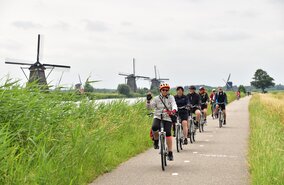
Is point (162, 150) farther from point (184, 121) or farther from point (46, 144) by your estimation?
point (184, 121)

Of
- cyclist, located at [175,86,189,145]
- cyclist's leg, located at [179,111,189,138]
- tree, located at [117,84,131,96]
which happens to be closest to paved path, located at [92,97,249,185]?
cyclist's leg, located at [179,111,189,138]

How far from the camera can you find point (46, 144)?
7578 millimetres

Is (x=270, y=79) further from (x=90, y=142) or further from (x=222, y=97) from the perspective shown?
(x=90, y=142)

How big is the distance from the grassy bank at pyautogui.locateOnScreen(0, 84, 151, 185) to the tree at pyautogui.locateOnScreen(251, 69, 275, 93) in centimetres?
16043

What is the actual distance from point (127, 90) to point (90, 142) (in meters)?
71.7

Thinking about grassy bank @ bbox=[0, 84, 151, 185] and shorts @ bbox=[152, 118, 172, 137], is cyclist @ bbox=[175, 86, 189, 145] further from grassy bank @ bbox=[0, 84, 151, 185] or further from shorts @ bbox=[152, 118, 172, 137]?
shorts @ bbox=[152, 118, 172, 137]

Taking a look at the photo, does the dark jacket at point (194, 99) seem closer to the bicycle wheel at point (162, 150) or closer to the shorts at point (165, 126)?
the shorts at point (165, 126)

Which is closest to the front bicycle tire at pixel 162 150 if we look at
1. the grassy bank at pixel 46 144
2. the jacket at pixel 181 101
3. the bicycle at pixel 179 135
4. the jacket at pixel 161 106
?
the jacket at pixel 161 106

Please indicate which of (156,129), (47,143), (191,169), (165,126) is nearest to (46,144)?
(47,143)

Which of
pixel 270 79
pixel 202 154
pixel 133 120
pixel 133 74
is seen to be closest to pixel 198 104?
pixel 133 120

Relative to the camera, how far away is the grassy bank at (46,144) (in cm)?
593

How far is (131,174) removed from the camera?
27.6 feet

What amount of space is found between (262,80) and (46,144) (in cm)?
16413

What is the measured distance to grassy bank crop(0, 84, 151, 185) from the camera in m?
5.93
